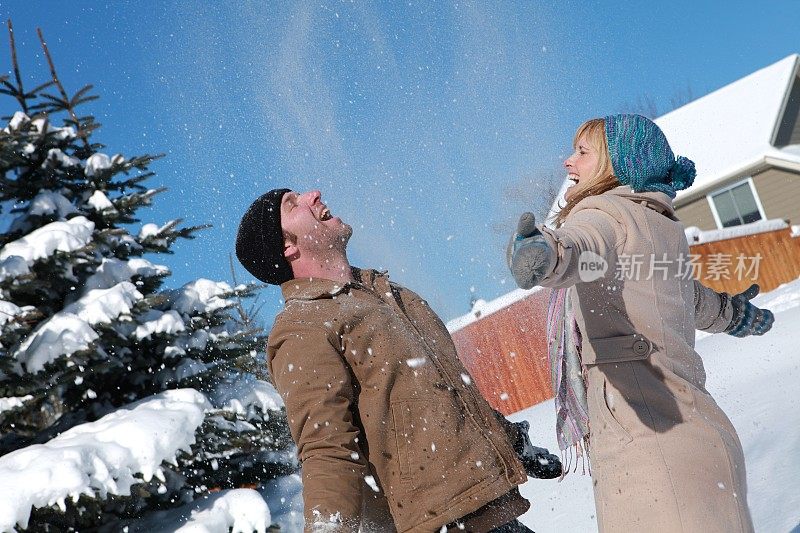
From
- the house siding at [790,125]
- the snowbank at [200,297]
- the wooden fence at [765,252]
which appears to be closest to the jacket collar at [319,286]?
the snowbank at [200,297]

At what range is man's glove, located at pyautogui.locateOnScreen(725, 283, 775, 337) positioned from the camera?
2904mm

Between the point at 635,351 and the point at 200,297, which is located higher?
the point at 200,297

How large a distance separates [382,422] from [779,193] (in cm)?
1827

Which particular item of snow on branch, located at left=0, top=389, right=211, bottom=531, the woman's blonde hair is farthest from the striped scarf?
snow on branch, located at left=0, top=389, right=211, bottom=531

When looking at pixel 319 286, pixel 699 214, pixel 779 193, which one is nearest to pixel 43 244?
pixel 319 286

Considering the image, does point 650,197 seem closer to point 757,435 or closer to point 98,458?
point 757,435

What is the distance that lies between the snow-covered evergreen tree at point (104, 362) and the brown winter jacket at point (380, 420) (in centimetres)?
308

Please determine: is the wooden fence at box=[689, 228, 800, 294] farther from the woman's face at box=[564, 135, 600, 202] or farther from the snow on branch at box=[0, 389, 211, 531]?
the woman's face at box=[564, 135, 600, 202]

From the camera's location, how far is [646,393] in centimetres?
202

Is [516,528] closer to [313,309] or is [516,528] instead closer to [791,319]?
[313,309]

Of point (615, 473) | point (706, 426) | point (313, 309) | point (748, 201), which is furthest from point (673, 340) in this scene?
point (748, 201)

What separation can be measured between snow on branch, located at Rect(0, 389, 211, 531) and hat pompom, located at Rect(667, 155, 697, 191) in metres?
3.90

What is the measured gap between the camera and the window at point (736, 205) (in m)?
18.0

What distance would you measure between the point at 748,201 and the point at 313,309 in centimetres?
1820
